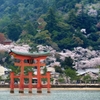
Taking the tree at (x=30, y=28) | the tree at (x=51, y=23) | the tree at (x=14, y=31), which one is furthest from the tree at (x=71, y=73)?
the tree at (x=14, y=31)

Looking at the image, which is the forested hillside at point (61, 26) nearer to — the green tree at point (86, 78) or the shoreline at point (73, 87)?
the green tree at point (86, 78)

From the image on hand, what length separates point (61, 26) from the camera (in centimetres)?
11094

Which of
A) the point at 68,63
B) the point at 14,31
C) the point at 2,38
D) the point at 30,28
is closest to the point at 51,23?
the point at 30,28

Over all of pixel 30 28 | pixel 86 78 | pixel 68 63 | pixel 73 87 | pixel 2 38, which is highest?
pixel 30 28

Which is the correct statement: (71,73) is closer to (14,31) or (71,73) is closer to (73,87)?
(73,87)

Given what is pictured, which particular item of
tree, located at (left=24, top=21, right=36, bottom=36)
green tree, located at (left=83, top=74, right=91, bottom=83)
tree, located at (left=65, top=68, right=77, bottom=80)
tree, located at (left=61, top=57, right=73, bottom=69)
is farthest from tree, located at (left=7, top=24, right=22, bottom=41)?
tree, located at (left=65, top=68, right=77, bottom=80)

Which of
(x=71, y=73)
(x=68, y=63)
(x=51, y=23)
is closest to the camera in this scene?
(x=71, y=73)

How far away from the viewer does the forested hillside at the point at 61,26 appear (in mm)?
107438

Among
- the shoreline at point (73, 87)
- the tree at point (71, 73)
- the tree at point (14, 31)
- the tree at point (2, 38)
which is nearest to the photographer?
the shoreline at point (73, 87)

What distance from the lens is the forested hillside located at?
107 meters

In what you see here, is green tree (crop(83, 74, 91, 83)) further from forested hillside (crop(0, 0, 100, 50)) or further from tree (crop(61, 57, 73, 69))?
forested hillside (crop(0, 0, 100, 50))

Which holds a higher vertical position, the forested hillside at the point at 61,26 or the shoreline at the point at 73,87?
the forested hillside at the point at 61,26

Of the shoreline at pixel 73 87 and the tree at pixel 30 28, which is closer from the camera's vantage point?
the shoreline at pixel 73 87

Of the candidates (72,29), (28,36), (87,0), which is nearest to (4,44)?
(28,36)
